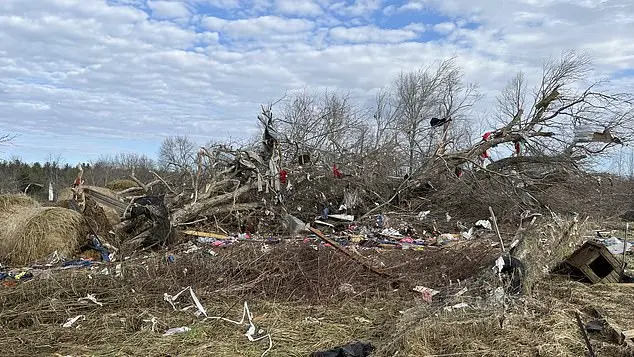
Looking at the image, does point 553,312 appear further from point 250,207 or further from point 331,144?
point 331,144

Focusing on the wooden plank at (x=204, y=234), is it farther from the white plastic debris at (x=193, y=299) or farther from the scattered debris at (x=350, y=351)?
the scattered debris at (x=350, y=351)

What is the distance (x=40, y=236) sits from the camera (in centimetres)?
735

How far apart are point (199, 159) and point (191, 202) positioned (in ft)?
3.07

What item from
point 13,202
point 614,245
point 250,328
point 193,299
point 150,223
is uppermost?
point 13,202

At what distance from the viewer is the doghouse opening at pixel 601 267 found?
20.6ft

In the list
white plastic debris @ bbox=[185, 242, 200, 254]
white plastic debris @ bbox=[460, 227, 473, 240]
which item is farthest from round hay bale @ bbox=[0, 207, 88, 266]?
white plastic debris @ bbox=[460, 227, 473, 240]

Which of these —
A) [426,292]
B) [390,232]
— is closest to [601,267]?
[426,292]

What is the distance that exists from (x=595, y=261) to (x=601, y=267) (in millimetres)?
105

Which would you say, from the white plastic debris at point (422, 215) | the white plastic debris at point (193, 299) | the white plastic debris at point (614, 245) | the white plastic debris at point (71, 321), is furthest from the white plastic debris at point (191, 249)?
the white plastic debris at point (614, 245)

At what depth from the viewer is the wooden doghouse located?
6125 millimetres

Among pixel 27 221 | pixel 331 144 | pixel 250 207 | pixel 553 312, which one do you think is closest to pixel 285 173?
pixel 250 207

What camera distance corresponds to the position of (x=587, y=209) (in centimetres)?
1154

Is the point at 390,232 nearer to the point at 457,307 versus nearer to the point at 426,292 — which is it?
the point at 426,292

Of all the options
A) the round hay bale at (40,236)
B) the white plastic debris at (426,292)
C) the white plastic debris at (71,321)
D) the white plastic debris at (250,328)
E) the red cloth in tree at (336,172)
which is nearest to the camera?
the white plastic debris at (250,328)
